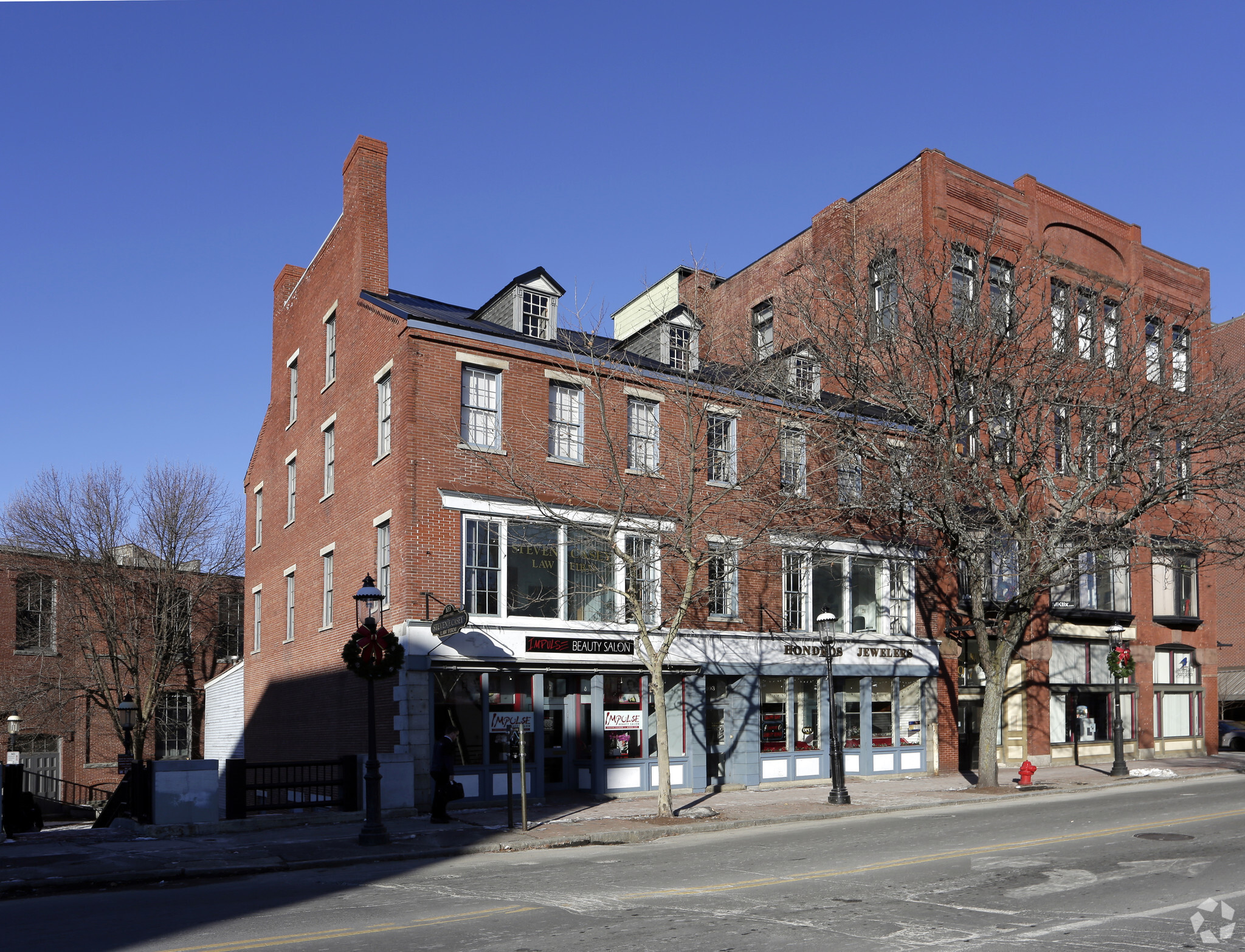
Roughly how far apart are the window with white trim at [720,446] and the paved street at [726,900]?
10.7 meters

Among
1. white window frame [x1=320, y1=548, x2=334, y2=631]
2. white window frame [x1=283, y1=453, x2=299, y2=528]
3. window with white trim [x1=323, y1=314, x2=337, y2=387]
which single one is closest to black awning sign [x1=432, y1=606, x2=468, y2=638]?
white window frame [x1=320, y1=548, x2=334, y2=631]

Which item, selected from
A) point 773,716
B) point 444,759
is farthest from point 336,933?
point 773,716

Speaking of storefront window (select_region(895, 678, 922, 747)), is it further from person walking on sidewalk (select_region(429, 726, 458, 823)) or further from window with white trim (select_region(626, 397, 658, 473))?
person walking on sidewalk (select_region(429, 726, 458, 823))

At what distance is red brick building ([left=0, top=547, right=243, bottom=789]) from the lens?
124 feet

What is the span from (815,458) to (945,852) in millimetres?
14455

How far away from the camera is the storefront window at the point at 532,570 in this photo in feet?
74.3

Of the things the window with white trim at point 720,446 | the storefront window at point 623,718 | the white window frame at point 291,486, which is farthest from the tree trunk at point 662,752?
the white window frame at point 291,486

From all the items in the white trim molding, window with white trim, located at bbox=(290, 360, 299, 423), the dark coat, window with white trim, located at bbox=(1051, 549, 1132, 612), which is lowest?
the dark coat

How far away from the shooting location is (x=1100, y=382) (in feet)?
89.6

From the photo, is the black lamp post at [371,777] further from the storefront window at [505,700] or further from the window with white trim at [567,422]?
the window with white trim at [567,422]

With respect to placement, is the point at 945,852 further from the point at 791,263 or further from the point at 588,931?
the point at 791,263

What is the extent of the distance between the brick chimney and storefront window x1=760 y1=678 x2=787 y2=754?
1337 cm

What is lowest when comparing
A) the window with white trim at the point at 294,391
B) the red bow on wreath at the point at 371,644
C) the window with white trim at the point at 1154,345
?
the red bow on wreath at the point at 371,644

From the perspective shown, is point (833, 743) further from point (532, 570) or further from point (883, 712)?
point (532, 570)
